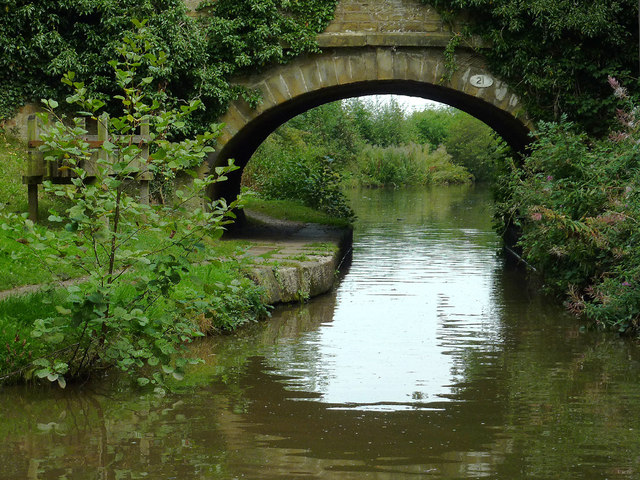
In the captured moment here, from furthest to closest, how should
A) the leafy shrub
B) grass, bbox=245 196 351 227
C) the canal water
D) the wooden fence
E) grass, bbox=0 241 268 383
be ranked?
1. the leafy shrub
2. grass, bbox=245 196 351 227
3. the wooden fence
4. grass, bbox=0 241 268 383
5. the canal water

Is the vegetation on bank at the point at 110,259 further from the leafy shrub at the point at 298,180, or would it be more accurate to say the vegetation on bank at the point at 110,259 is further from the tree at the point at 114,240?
the leafy shrub at the point at 298,180

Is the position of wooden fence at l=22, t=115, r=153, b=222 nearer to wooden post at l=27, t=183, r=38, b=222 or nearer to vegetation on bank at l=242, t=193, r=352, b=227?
wooden post at l=27, t=183, r=38, b=222

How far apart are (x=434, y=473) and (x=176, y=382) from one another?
2359mm

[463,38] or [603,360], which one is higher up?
[463,38]

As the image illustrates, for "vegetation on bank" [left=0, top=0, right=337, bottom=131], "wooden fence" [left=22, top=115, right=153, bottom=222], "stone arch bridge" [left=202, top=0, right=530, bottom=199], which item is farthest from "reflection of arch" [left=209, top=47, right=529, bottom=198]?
"wooden fence" [left=22, top=115, right=153, bottom=222]

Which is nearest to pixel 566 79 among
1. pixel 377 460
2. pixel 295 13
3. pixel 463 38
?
pixel 463 38

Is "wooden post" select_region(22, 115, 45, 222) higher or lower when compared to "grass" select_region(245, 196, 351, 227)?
higher

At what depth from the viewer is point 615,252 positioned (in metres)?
8.09

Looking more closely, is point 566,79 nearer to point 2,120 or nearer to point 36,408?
point 2,120

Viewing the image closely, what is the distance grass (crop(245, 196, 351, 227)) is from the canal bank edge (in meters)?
1.57

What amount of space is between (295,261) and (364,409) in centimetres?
478

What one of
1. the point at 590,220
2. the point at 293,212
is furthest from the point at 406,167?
the point at 590,220

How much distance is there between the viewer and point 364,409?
550cm

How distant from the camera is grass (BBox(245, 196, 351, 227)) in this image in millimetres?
16594
